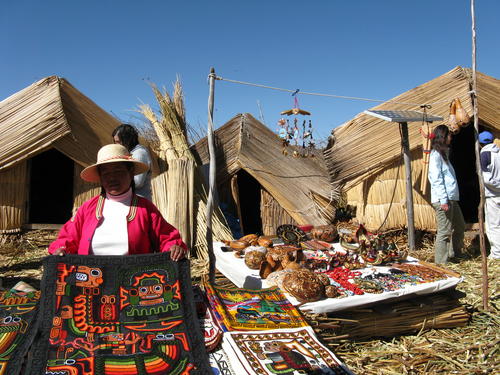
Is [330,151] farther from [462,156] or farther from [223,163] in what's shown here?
[462,156]

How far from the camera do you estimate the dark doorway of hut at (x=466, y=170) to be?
7.75m

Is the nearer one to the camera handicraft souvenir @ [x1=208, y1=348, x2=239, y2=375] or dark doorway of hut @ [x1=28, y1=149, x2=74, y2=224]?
handicraft souvenir @ [x1=208, y1=348, x2=239, y2=375]

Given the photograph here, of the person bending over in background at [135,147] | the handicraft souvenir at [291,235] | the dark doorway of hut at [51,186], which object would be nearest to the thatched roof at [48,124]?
the dark doorway of hut at [51,186]

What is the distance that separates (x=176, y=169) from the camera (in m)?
5.61

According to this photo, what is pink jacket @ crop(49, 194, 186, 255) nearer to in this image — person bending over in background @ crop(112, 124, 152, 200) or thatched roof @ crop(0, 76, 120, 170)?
person bending over in background @ crop(112, 124, 152, 200)

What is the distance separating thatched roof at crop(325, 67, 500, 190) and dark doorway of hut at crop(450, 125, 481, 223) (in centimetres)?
157

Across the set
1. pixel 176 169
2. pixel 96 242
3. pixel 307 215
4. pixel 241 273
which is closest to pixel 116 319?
pixel 96 242

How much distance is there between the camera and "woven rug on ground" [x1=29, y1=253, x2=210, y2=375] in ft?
6.35

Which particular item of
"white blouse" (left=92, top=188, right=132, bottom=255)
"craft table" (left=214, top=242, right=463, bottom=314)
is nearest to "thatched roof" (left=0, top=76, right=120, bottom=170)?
"craft table" (left=214, top=242, right=463, bottom=314)

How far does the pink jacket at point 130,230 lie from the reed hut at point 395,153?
14.9 ft

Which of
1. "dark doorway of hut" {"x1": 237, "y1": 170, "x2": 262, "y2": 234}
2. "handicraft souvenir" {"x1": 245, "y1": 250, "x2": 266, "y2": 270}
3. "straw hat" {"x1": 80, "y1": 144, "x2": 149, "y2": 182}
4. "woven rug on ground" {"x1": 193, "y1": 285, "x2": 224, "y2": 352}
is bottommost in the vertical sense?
"woven rug on ground" {"x1": 193, "y1": 285, "x2": 224, "y2": 352}

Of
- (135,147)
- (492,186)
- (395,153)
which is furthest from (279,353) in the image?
(395,153)

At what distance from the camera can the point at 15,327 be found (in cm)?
218

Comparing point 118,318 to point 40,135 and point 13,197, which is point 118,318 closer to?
point 40,135
